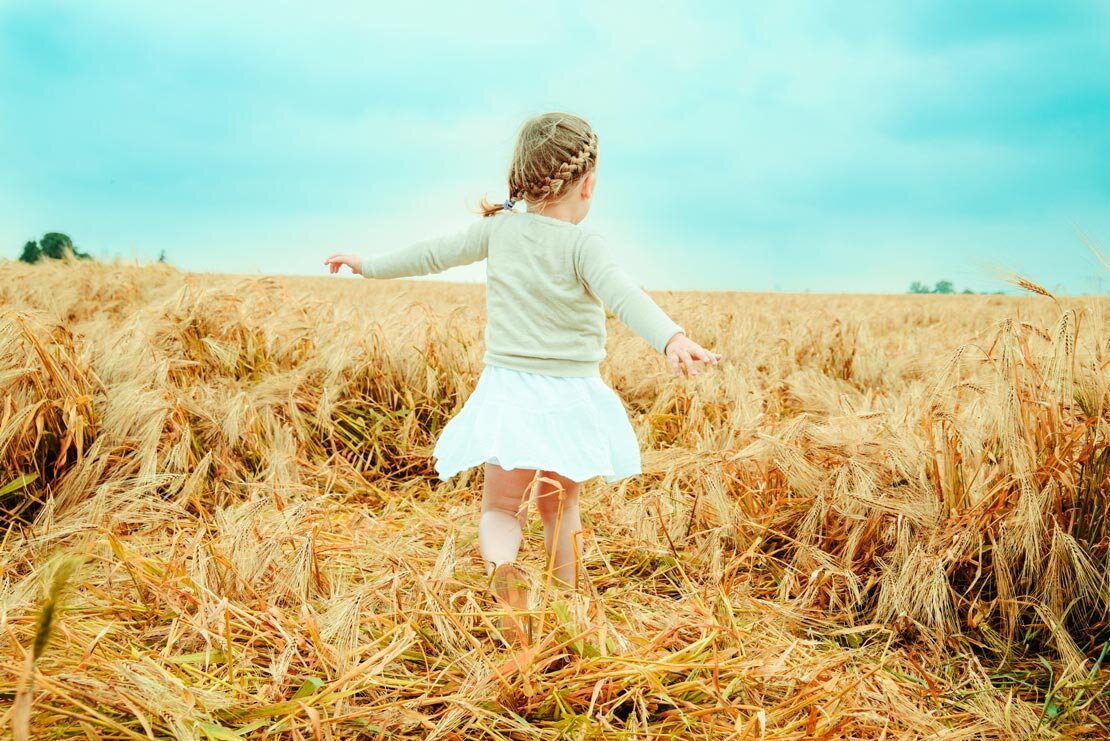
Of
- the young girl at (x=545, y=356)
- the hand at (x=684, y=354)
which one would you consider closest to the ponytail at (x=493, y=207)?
the young girl at (x=545, y=356)

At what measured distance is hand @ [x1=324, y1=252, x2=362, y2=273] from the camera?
8.18 feet

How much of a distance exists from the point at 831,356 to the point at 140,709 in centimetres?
451

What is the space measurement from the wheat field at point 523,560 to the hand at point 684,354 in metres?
0.57

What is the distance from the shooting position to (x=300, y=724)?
4.57ft

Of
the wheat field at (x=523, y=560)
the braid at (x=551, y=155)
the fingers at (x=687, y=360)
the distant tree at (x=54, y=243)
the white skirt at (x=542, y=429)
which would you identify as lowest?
the wheat field at (x=523, y=560)

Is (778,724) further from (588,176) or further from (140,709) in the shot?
(588,176)

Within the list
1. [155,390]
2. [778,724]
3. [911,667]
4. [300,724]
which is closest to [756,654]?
[778,724]

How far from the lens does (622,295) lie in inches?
76.9

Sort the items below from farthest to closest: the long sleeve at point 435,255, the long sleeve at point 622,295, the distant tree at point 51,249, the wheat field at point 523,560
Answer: the distant tree at point 51,249
the long sleeve at point 435,255
the long sleeve at point 622,295
the wheat field at point 523,560

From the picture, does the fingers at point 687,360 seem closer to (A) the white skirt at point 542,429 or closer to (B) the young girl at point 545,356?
(B) the young girl at point 545,356

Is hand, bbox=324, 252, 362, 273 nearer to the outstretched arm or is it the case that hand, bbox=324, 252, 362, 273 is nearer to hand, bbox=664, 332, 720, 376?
the outstretched arm

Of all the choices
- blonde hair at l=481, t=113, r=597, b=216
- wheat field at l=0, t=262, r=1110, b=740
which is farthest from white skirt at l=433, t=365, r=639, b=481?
blonde hair at l=481, t=113, r=597, b=216

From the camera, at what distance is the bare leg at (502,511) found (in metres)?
2.04

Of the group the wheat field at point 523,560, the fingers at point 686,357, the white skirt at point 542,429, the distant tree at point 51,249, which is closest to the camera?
the wheat field at point 523,560
